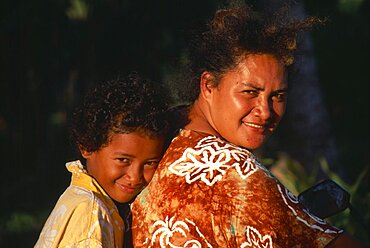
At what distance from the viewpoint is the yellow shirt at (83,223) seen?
3.44 meters

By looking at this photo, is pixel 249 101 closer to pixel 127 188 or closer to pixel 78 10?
pixel 127 188

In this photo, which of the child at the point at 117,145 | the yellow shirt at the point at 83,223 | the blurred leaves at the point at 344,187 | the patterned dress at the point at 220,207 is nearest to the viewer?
the patterned dress at the point at 220,207

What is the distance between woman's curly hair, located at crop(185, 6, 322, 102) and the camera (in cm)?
374

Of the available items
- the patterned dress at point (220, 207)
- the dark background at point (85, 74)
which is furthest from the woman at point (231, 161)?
the dark background at point (85, 74)

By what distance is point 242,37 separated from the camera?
12.3ft

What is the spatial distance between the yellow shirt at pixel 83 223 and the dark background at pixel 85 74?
386 centimetres

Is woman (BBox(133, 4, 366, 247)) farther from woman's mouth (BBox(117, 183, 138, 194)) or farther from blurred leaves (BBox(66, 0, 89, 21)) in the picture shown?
blurred leaves (BBox(66, 0, 89, 21))

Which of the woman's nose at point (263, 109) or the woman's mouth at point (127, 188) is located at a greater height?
the woman's nose at point (263, 109)

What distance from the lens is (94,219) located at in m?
3.48

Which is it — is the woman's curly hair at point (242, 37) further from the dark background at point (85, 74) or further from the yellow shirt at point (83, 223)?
the dark background at point (85, 74)

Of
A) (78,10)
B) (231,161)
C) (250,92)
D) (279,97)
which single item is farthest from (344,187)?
(78,10)

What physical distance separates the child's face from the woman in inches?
2.2

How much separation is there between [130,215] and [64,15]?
657 cm

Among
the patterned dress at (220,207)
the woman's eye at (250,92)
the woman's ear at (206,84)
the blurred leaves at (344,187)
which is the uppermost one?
the woman's ear at (206,84)
